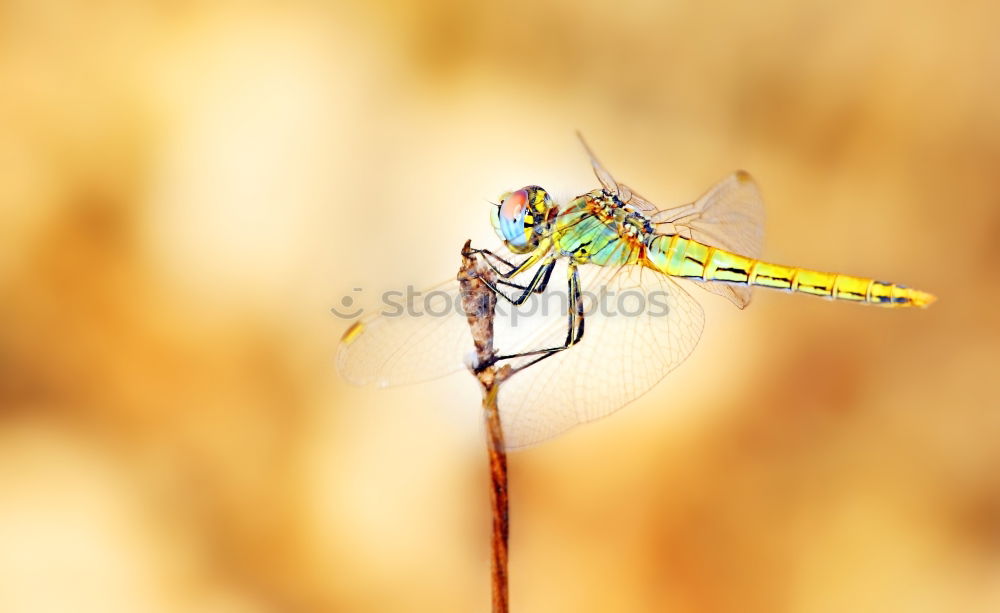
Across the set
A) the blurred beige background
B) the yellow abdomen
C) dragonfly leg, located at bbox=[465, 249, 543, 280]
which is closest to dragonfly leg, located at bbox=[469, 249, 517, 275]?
dragonfly leg, located at bbox=[465, 249, 543, 280]

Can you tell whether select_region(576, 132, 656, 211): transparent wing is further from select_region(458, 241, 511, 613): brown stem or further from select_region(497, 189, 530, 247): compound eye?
select_region(458, 241, 511, 613): brown stem

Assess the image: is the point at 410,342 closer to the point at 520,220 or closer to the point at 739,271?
the point at 520,220

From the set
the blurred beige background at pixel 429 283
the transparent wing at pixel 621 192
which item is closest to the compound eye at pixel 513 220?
the transparent wing at pixel 621 192

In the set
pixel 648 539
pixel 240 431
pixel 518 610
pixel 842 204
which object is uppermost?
pixel 842 204

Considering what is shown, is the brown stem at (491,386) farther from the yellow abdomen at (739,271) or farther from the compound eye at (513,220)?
the yellow abdomen at (739,271)

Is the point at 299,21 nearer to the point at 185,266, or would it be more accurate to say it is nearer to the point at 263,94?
the point at 263,94

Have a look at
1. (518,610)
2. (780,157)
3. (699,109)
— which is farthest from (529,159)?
(518,610)

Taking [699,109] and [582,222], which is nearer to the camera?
[582,222]
